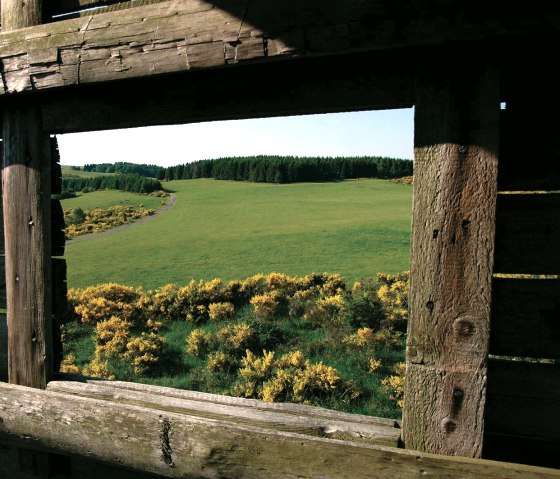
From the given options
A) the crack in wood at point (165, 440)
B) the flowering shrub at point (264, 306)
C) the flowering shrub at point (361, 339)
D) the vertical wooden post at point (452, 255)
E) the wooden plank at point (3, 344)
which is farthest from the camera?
the flowering shrub at point (264, 306)

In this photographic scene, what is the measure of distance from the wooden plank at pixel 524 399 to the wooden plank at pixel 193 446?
0.73 feet

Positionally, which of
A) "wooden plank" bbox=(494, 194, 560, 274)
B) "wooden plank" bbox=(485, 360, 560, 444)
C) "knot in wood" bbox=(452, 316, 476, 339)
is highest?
"wooden plank" bbox=(494, 194, 560, 274)

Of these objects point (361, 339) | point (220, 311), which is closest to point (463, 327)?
point (361, 339)

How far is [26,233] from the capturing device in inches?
111

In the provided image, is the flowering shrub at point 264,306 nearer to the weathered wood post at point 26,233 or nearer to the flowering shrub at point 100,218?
the weathered wood post at point 26,233

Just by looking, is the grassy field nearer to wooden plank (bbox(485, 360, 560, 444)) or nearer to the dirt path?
the dirt path

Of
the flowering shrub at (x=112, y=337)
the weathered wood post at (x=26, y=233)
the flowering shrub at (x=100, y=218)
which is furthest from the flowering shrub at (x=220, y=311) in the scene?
the flowering shrub at (x=100, y=218)

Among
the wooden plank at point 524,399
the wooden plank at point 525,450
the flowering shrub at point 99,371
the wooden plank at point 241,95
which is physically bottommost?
the flowering shrub at point 99,371

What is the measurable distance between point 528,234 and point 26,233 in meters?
2.76

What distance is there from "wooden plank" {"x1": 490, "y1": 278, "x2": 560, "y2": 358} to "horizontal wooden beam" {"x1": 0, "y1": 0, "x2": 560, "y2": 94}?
1.03m

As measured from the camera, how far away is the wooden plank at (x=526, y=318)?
199 cm

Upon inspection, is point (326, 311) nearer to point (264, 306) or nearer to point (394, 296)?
point (264, 306)

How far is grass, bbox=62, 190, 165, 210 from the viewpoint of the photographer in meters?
→ 38.5

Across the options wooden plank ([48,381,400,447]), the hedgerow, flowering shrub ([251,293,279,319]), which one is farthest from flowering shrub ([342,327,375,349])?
wooden plank ([48,381,400,447])
